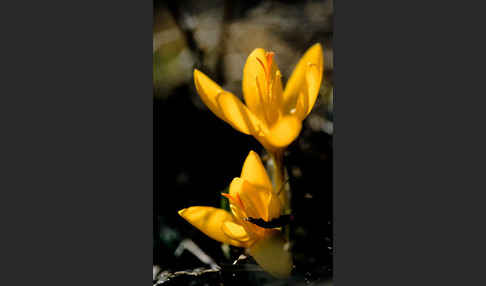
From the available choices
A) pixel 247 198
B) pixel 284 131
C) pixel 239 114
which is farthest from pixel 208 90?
pixel 247 198

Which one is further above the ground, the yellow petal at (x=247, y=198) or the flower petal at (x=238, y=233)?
the yellow petal at (x=247, y=198)

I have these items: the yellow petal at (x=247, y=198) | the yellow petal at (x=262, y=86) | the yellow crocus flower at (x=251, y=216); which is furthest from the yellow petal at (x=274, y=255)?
the yellow petal at (x=262, y=86)

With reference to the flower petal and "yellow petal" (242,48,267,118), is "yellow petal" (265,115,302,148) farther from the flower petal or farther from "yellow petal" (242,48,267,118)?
the flower petal

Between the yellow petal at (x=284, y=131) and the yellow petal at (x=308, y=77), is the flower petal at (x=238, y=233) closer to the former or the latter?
the yellow petal at (x=284, y=131)

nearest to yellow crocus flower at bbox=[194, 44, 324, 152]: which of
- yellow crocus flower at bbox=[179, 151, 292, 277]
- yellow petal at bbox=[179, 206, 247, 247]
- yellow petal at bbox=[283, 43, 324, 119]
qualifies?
yellow petal at bbox=[283, 43, 324, 119]

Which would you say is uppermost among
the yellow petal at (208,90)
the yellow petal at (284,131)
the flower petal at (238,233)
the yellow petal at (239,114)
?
the yellow petal at (208,90)

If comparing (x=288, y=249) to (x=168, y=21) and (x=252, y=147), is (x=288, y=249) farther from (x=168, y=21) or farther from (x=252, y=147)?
(x=168, y=21)
